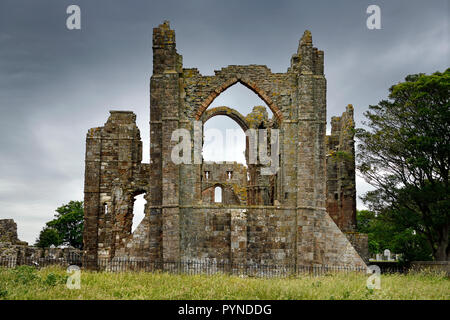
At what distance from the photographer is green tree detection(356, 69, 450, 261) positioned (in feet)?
67.8

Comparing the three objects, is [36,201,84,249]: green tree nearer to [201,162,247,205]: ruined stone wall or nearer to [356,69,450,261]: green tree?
[201,162,247,205]: ruined stone wall

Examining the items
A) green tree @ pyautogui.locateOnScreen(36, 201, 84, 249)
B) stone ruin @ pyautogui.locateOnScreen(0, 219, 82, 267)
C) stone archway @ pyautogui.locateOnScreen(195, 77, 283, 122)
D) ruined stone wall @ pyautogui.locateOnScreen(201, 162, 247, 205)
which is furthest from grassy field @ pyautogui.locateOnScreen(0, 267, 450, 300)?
green tree @ pyautogui.locateOnScreen(36, 201, 84, 249)

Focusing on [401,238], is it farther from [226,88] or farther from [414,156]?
[226,88]

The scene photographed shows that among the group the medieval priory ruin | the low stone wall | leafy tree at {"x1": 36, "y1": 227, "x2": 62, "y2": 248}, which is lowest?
leafy tree at {"x1": 36, "y1": 227, "x2": 62, "y2": 248}

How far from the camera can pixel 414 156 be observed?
21.5m

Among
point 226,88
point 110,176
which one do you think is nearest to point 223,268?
point 226,88

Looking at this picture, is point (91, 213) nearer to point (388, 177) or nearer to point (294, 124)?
point (294, 124)

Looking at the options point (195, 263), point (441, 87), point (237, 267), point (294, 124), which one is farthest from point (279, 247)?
point (441, 87)

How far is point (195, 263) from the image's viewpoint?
1759 cm

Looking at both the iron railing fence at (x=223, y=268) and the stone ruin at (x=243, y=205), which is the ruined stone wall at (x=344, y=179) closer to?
the stone ruin at (x=243, y=205)

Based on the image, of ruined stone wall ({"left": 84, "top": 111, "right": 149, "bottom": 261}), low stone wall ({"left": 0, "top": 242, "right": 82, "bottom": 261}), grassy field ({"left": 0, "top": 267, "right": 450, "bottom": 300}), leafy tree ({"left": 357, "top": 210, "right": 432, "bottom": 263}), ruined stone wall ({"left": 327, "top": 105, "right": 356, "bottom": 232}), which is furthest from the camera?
ruined stone wall ({"left": 327, "top": 105, "right": 356, "bottom": 232})

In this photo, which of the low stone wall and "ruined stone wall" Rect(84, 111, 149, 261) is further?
"ruined stone wall" Rect(84, 111, 149, 261)

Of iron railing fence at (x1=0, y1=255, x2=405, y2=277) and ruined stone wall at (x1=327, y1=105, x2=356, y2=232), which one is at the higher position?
ruined stone wall at (x1=327, y1=105, x2=356, y2=232)
